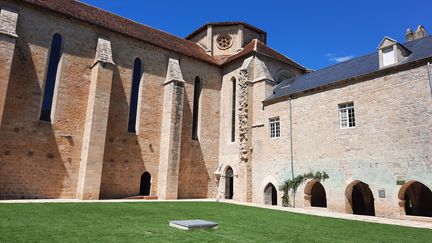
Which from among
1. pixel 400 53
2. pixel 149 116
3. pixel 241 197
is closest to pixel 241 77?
pixel 149 116

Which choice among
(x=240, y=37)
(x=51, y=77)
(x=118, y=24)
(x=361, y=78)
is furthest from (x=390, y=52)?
(x=51, y=77)

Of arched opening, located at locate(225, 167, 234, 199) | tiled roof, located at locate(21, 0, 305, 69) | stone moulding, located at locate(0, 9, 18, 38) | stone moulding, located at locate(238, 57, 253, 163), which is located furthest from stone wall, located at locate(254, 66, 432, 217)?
stone moulding, located at locate(0, 9, 18, 38)

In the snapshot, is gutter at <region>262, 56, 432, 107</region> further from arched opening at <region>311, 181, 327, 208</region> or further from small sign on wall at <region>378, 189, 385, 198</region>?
arched opening at <region>311, 181, 327, 208</region>

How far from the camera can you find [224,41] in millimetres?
26609

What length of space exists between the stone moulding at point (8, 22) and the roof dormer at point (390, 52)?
17.7 m

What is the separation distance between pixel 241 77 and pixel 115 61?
8.38 m

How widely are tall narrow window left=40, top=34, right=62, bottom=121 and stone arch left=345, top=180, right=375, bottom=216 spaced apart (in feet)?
52.2

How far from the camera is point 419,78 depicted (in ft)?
41.2

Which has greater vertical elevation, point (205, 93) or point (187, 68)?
point (187, 68)

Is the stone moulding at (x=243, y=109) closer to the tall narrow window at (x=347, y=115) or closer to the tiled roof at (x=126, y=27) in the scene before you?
the tiled roof at (x=126, y=27)

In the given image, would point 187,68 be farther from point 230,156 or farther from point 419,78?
point 419,78

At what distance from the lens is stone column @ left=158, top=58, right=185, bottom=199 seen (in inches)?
737

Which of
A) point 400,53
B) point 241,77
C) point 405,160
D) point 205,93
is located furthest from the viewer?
point 205,93

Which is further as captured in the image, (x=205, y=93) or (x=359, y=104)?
(x=205, y=93)
